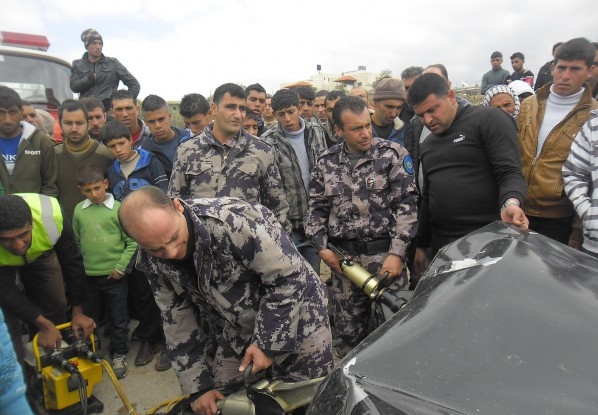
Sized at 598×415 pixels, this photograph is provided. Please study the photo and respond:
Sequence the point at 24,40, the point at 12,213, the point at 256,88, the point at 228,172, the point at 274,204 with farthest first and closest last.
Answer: the point at 24,40 → the point at 256,88 → the point at 274,204 → the point at 228,172 → the point at 12,213

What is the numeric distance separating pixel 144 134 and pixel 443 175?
2.96 m

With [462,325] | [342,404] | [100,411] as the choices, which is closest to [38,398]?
[100,411]

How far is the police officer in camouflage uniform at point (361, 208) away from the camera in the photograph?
2.64 meters

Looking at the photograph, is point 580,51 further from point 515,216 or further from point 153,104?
point 153,104

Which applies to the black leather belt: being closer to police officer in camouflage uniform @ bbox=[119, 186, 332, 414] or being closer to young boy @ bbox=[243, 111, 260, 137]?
police officer in camouflage uniform @ bbox=[119, 186, 332, 414]

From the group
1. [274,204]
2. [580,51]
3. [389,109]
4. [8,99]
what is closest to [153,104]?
[8,99]

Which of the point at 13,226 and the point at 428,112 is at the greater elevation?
the point at 428,112

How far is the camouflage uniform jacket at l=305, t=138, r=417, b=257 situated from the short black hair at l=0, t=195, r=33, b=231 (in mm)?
1703

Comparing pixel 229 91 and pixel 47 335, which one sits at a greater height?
pixel 229 91

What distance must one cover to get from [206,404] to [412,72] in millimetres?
3588

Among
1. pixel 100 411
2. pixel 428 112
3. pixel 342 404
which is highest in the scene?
pixel 428 112

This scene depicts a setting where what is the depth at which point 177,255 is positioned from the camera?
164 centimetres

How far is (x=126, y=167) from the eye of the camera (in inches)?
135

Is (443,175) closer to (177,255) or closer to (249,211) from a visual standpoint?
(249,211)
